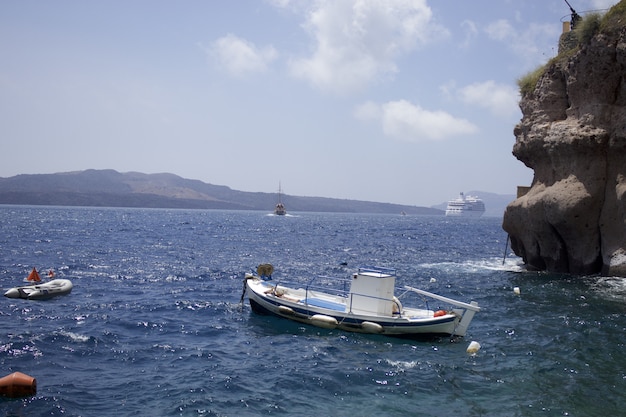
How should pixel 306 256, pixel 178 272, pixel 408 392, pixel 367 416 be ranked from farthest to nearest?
pixel 306 256, pixel 178 272, pixel 408 392, pixel 367 416

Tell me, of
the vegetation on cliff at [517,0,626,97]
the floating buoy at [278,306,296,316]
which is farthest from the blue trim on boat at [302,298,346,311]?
the vegetation on cliff at [517,0,626,97]

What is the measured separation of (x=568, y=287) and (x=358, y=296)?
15422 mm

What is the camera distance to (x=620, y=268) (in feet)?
102

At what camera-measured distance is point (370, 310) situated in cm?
2298

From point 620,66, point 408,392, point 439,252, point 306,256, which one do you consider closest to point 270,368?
point 408,392

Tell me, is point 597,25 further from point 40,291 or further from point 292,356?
point 40,291

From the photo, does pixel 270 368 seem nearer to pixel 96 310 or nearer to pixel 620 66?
pixel 96 310

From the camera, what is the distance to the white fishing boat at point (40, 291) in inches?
1063

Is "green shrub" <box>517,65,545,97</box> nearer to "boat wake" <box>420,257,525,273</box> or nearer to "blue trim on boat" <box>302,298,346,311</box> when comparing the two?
"boat wake" <box>420,257,525,273</box>

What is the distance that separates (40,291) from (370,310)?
17.2 m

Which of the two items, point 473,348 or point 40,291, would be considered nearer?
point 473,348

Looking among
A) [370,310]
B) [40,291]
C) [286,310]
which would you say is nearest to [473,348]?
[370,310]

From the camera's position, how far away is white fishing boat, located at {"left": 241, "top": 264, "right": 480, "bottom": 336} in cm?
2166

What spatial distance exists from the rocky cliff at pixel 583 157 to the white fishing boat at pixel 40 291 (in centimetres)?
2963
